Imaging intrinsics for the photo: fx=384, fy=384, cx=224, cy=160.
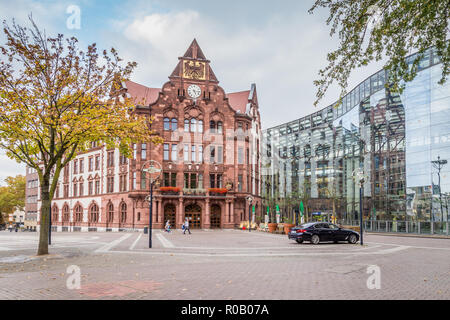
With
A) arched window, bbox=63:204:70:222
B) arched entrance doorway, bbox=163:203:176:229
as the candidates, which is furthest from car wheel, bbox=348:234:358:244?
arched window, bbox=63:204:70:222

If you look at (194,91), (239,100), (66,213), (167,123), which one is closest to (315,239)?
(167,123)

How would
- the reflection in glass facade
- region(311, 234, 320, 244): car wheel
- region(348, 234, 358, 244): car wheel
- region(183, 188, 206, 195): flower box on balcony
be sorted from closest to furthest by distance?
region(311, 234, 320, 244): car wheel
region(348, 234, 358, 244): car wheel
the reflection in glass facade
region(183, 188, 206, 195): flower box on balcony

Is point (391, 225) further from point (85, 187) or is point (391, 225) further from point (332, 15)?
point (85, 187)

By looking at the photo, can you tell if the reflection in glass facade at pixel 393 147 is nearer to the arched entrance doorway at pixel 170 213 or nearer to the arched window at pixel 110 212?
the arched entrance doorway at pixel 170 213

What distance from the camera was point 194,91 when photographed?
53750 mm

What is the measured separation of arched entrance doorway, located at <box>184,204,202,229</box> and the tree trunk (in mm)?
34092

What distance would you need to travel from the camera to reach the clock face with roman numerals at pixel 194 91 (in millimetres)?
53594

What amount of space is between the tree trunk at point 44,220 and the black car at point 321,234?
1485cm

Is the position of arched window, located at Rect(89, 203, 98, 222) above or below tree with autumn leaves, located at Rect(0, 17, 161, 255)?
below

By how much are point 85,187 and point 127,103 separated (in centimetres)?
4659

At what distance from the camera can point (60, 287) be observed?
9.42 m

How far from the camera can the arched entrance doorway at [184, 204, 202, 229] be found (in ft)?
170

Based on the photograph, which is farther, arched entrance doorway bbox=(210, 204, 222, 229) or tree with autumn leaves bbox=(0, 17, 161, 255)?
arched entrance doorway bbox=(210, 204, 222, 229)

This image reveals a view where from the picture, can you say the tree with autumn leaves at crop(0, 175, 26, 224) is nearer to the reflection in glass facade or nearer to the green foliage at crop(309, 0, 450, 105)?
the reflection in glass facade
